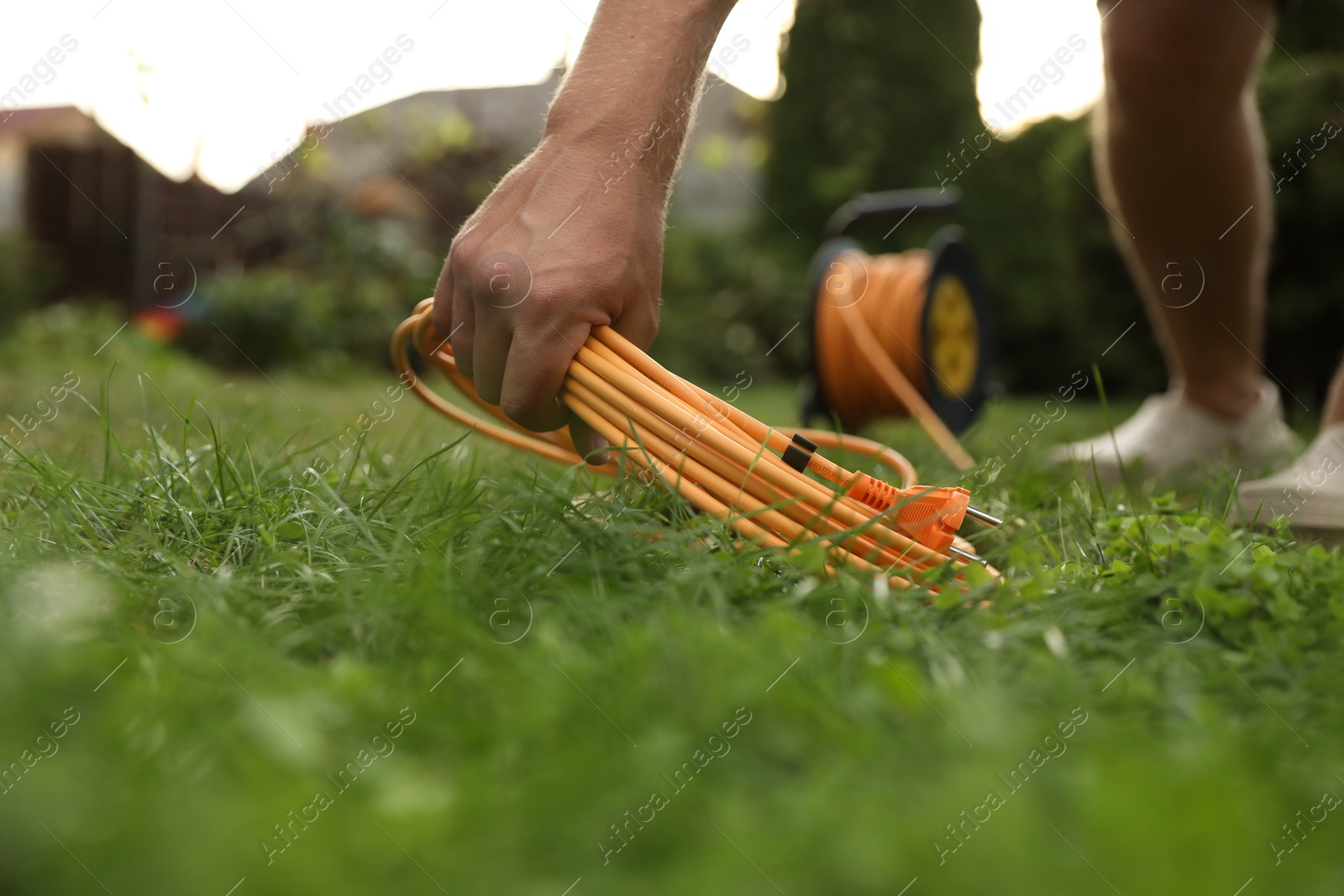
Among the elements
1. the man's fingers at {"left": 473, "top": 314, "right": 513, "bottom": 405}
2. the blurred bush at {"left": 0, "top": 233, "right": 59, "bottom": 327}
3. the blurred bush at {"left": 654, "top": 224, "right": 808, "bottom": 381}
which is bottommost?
the blurred bush at {"left": 654, "top": 224, "right": 808, "bottom": 381}

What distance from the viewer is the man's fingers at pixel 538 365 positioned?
126 centimetres

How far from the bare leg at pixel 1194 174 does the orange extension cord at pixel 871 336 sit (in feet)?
3.56

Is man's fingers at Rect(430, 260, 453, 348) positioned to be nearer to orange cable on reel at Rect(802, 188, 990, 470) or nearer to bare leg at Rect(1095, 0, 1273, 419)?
bare leg at Rect(1095, 0, 1273, 419)

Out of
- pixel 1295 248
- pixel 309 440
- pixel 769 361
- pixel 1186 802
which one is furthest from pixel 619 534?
pixel 769 361

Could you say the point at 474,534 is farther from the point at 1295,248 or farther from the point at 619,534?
the point at 1295,248

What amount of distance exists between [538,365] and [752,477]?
31cm

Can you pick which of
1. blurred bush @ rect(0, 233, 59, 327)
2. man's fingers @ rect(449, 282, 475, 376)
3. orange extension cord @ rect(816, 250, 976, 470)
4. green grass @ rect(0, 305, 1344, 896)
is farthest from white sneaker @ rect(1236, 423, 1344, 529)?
blurred bush @ rect(0, 233, 59, 327)

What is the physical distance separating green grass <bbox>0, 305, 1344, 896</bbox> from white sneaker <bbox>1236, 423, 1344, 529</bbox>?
330mm

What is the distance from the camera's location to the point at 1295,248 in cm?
491

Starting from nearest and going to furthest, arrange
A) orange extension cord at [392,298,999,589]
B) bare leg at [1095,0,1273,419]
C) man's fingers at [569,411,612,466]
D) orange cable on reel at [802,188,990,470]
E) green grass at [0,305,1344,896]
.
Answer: green grass at [0,305,1344,896] < orange extension cord at [392,298,999,589] < man's fingers at [569,411,612,466] < bare leg at [1095,0,1273,419] < orange cable on reel at [802,188,990,470]

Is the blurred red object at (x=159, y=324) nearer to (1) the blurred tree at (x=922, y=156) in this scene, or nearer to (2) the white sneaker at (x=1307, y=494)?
(1) the blurred tree at (x=922, y=156)

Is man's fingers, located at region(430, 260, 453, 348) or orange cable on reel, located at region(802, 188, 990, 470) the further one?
orange cable on reel, located at region(802, 188, 990, 470)

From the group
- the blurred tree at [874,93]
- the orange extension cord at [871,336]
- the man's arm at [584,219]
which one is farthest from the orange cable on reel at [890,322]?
the blurred tree at [874,93]

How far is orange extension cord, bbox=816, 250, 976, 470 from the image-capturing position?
3633 millimetres
